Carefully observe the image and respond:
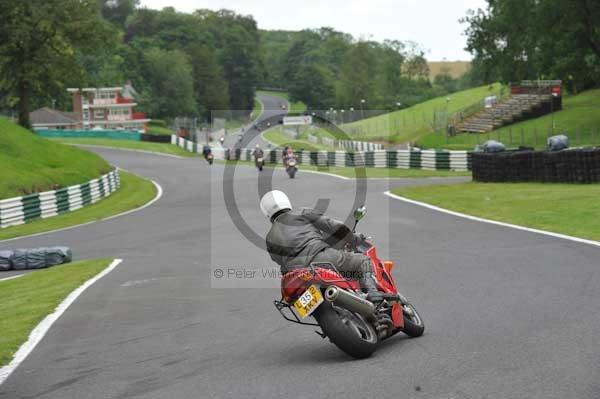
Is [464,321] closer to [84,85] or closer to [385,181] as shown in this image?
[385,181]

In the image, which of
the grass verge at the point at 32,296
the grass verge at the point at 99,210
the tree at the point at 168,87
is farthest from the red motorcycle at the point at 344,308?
the tree at the point at 168,87

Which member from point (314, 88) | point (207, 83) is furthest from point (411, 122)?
point (207, 83)

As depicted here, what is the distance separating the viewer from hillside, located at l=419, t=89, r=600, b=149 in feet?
169

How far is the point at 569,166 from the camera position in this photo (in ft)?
85.1

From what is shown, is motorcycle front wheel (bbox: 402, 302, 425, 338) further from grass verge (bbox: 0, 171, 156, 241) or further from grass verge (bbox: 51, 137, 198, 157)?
grass verge (bbox: 51, 137, 198, 157)

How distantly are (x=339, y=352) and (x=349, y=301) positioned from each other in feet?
2.18

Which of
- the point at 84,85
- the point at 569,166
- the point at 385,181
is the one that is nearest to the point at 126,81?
the point at 84,85

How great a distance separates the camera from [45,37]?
5666 centimetres

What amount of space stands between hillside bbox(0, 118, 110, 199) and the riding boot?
2617cm

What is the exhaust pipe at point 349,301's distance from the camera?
752 centimetres

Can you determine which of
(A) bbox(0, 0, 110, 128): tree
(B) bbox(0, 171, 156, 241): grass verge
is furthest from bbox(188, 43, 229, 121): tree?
(B) bbox(0, 171, 156, 241): grass verge

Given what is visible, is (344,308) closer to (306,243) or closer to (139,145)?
(306,243)

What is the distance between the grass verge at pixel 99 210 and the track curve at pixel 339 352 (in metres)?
10.4

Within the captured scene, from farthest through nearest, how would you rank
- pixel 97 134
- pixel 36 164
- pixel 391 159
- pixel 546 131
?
1. pixel 97 134
2. pixel 546 131
3. pixel 391 159
4. pixel 36 164
